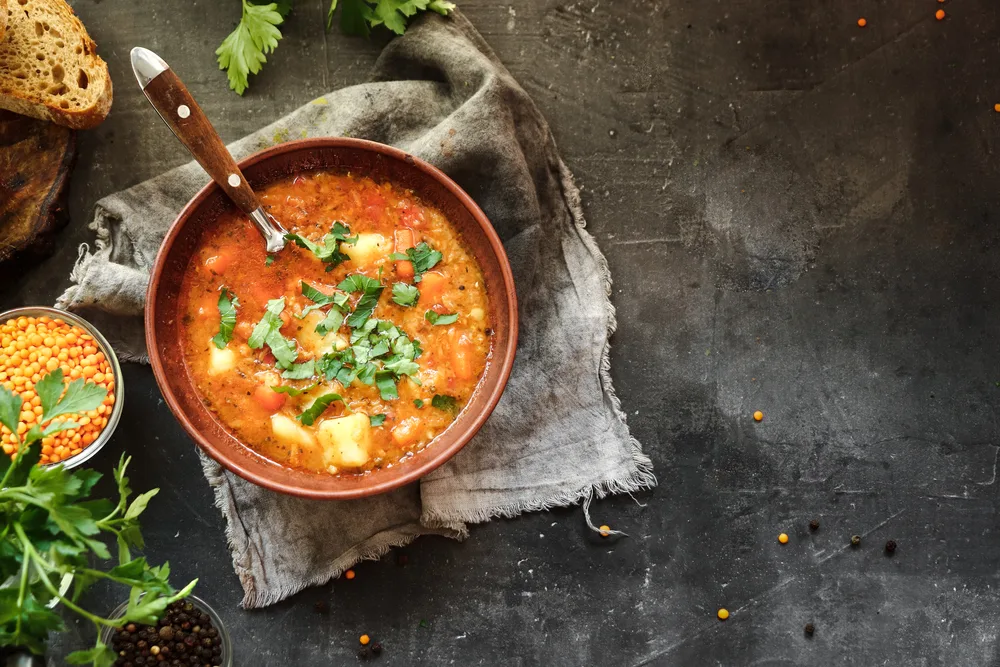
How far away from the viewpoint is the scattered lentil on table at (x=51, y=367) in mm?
2953

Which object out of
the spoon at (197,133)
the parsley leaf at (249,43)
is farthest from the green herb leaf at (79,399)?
the parsley leaf at (249,43)

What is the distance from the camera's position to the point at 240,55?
3.19 metres

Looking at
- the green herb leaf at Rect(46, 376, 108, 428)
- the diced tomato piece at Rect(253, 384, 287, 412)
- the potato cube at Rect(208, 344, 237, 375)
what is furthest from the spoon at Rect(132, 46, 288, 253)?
the green herb leaf at Rect(46, 376, 108, 428)

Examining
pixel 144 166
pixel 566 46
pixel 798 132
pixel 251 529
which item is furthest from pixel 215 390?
pixel 798 132

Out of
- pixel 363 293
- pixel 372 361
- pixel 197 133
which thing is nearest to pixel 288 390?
pixel 372 361

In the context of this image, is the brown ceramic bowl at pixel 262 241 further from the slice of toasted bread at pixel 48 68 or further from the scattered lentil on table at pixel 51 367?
the slice of toasted bread at pixel 48 68

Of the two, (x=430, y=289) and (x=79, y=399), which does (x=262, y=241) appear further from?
(x=79, y=399)

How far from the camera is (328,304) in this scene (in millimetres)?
2850

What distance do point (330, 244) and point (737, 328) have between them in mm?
1651

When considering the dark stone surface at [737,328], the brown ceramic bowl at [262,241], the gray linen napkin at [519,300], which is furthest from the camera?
the dark stone surface at [737,328]

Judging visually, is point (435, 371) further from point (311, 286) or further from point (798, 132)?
point (798, 132)

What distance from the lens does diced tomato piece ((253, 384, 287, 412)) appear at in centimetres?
282

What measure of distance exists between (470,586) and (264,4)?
243cm

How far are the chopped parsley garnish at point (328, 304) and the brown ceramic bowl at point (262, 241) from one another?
10.5 inches
